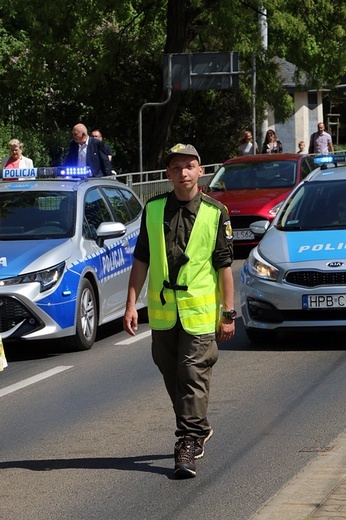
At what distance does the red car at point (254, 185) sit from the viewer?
20016mm

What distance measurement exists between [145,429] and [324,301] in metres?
3.28

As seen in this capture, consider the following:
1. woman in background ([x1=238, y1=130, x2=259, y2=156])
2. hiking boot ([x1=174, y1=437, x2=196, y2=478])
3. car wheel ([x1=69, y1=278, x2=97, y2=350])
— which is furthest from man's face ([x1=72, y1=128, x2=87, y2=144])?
woman in background ([x1=238, y1=130, x2=259, y2=156])

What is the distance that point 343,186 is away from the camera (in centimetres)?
1280

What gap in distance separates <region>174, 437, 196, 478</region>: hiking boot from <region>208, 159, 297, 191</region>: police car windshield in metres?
14.4

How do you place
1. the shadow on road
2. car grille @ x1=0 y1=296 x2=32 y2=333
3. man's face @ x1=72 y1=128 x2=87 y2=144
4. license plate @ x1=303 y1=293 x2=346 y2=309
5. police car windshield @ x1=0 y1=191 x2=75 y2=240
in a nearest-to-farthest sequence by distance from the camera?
the shadow on road, license plate @ x1=303 y1=293 x2=346 y2=309, car grille @ x1=0 y1=296 x2=32 y2=333, police car windshield @ x1=0 y1=191 x2=75 y2=240, man's face @ x1=72 y1=128 x2=87 y2=144

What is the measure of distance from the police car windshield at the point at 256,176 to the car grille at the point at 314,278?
395 inches

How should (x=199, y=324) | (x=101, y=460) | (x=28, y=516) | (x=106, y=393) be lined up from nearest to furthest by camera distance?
(x=28, y=516) → (x=199, y=324) → (x=101, y=460) → (x=106, y=393)

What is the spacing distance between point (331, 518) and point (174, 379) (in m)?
1.69

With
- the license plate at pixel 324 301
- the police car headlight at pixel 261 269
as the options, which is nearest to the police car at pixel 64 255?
the police car headlight at pixel 261 269

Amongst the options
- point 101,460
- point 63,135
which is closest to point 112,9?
point 63,135

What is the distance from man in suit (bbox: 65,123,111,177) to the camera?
59.3 feet

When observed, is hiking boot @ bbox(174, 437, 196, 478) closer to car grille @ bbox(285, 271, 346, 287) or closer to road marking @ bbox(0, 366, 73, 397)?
road marking @ bbox(0, 366, 73, 397)

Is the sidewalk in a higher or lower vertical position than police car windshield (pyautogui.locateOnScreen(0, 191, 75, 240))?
lower

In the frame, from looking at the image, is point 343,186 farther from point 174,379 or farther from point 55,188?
point 174,379
